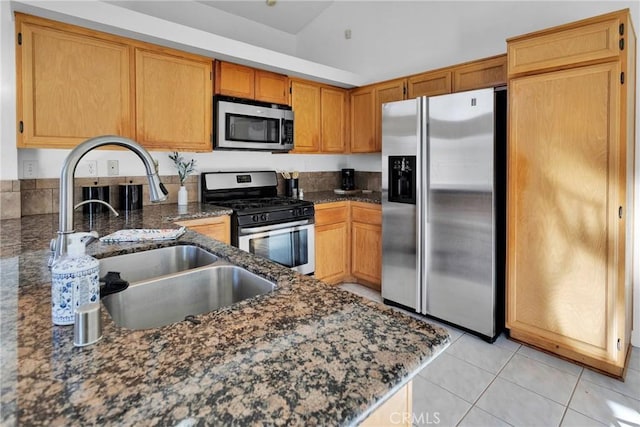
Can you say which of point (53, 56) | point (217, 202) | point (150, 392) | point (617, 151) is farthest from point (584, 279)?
point (53, 56)

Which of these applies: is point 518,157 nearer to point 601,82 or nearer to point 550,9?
point 601,82

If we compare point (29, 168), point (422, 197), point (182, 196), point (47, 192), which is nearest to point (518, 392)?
point (422, 197)

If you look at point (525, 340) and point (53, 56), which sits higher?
point (53, 56)

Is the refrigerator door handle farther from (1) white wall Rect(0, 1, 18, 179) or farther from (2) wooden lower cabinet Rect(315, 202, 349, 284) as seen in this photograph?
(1) white wall Rect(0, 1, 18, 179)

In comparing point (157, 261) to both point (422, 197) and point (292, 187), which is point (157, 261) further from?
point (292, 187)

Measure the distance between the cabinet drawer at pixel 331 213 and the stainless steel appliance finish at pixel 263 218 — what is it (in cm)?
14

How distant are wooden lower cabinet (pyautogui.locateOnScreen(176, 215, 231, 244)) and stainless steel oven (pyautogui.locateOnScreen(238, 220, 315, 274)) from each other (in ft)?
0.35

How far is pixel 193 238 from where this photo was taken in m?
1.57

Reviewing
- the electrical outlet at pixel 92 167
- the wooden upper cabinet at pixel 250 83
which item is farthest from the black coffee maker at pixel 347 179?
the electrical outlet at pixel 92 167

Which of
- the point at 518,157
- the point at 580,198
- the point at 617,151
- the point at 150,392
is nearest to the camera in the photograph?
the point at 150,392

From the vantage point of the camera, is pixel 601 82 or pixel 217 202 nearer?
pixel 601 82

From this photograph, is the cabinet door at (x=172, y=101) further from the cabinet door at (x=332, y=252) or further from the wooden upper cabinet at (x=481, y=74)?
the wooden upper cabinet at (x=481, y=74)

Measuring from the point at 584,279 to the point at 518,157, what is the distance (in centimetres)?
83

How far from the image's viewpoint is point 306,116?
3.52 metres
